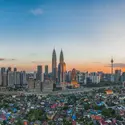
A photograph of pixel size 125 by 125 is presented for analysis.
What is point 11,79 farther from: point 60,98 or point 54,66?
point 60,98

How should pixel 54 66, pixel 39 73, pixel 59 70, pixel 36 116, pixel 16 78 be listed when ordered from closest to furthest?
pixel 36 116, pixel 16 78, pixel 59 70, pixel 39 73, pixel 54 66

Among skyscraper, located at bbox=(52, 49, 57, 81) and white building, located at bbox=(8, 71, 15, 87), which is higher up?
skyscraper, located at bbox=(52, 49, 57, 81)

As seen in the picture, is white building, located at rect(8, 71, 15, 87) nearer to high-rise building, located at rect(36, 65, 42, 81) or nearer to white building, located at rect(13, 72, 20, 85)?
white building, located at rect(13, 72, 20, 85)

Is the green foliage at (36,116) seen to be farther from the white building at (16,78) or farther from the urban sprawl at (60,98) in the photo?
the white building at (16,78)

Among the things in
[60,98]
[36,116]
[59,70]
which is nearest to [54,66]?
[59,70]

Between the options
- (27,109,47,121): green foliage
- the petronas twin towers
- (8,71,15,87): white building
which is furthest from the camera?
the petronas twin towers

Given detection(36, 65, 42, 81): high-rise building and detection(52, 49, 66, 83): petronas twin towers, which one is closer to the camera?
detection(52, 49, 66, 83): petronas twin towers

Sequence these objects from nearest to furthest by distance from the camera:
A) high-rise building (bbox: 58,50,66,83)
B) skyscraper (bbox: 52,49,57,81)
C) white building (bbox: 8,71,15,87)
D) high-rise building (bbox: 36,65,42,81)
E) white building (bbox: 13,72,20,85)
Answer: white building (bbox: 8,71,15,87), white building (bbox: 13,72,20,85), high-rise building (bbox: 58,50,66,83), high-rise building (bbox: 36,65,42,81), skyscraper (bbox: 52,49,57,81)

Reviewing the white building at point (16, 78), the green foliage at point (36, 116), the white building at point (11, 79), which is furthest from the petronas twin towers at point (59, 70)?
the green foliage at point (36, 116)

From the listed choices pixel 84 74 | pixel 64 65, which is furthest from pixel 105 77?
pixel 64 65

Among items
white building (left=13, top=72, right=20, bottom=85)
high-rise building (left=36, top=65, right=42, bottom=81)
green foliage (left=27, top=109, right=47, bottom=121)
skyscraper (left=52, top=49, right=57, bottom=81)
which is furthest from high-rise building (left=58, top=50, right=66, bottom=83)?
green foliage (left=27, top=109, right=47, bottom=121)

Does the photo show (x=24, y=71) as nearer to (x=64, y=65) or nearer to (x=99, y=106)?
(x=64, y=65)
